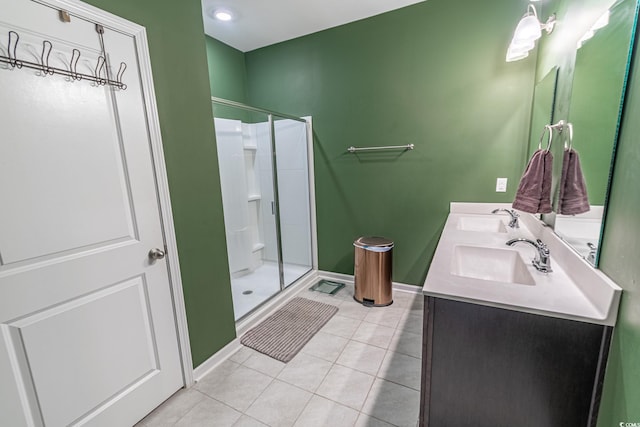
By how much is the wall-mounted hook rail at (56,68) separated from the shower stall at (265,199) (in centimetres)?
138

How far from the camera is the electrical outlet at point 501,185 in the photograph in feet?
7.70

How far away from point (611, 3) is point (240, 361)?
104 inches

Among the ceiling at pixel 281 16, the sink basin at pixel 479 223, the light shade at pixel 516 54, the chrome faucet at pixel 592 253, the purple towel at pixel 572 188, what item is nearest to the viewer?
the chrome faucet at pixel 592 253

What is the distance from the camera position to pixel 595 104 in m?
1.09

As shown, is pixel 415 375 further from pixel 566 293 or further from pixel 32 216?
pixel 32 216

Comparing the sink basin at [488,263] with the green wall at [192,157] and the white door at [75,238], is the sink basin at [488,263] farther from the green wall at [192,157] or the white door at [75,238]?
the white door at [75,238]

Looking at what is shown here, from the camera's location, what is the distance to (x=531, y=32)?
1691 millimetres

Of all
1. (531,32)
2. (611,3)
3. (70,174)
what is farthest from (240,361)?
(531,32)

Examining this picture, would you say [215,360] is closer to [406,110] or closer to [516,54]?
[406,110]

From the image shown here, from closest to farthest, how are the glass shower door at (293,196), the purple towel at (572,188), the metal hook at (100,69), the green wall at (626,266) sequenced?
the green wall at (626,266) < the purple towel at (572,188) < the metal hook at (100,69) < the glass shower door at (293,196)

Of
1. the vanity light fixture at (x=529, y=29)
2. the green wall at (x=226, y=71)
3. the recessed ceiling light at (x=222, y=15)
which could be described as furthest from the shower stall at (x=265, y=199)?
the vanity light fixture at (x=529, y=29)

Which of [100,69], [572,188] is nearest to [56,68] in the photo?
[100,69]

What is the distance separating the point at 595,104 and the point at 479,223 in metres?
1.34

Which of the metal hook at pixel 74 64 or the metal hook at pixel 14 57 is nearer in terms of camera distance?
the metal hook at pixel 14 57
